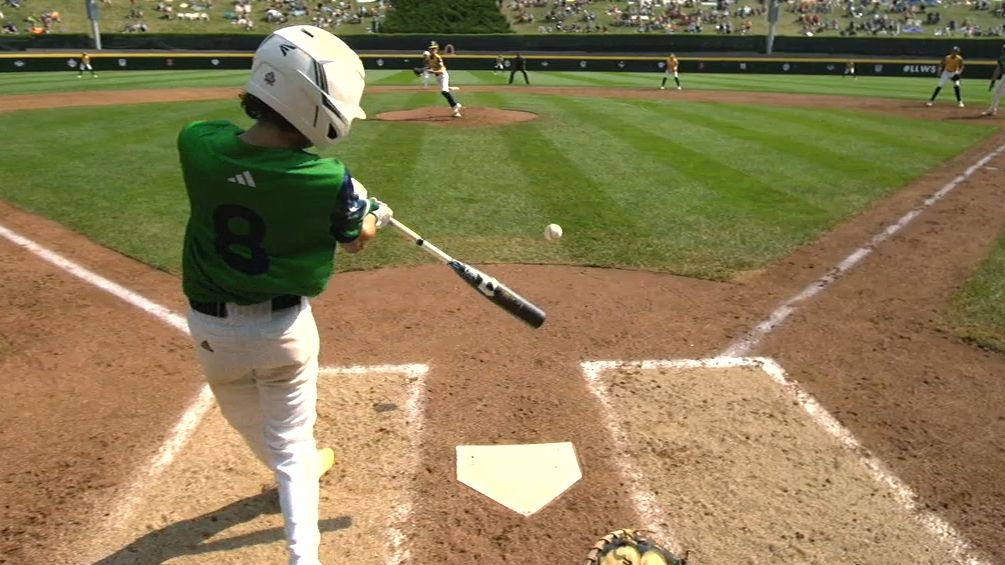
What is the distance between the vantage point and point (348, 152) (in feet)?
44.9

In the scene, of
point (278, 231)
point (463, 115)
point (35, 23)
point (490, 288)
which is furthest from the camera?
point (35, 23)

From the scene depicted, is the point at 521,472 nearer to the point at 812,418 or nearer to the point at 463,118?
the point at 812,418

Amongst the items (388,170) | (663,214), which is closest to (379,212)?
(663,214)

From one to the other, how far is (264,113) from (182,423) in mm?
2725

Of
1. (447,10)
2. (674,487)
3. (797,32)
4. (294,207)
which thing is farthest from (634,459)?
(797,32)

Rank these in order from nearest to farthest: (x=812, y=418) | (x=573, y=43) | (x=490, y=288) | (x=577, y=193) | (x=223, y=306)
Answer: (x=223, y=306) → (x=490, y=288) → (x=812, y=418) → (x=577, y=193) → (x=573, y=43)

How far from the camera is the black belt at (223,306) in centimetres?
303

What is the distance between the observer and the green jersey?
2771mm

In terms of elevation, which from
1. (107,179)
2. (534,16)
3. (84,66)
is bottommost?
(107,179)

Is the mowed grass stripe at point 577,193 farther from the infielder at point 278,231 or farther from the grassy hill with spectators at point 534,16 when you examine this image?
the grassy hill with spectators at point 534,16

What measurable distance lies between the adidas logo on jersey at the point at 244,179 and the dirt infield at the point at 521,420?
6.36ft

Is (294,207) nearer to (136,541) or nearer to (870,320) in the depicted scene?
(136,541)

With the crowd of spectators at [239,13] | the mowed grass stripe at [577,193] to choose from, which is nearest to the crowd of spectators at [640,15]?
the crowd of spectators at [239,13]

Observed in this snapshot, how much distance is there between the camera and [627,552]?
318cm
